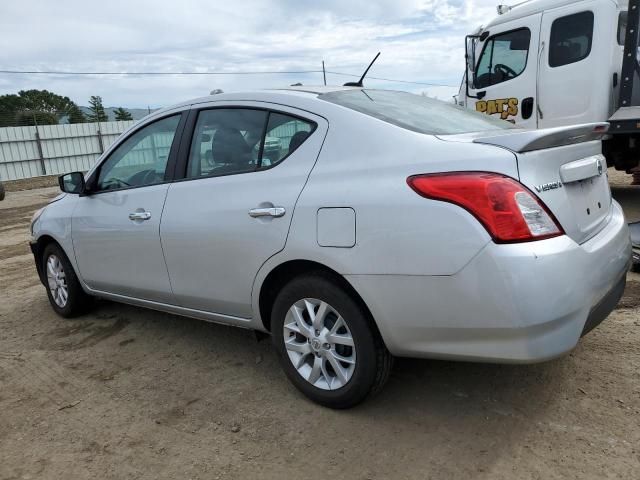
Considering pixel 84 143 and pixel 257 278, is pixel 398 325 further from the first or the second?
pixel 84 143

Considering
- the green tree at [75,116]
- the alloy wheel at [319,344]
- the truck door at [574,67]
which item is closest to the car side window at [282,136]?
the alloy wheel at [319,344]

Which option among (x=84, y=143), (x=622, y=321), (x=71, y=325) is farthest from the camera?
(x=84, y=143)

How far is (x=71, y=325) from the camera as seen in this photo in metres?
4.44

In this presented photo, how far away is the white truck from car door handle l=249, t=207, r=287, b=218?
18.7 ft

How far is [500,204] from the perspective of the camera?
7.08 feet

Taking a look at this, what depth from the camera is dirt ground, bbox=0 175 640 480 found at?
7.73 feet

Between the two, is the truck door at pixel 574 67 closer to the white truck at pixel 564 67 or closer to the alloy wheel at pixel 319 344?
the white truck at pixel 564 67

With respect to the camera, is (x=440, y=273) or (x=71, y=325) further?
(x=71, y=325)

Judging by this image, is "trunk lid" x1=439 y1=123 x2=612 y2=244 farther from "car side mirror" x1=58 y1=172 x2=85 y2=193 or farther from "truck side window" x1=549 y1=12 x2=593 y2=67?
"truck side window" x1=549 y1=12 x2=593 y2=67

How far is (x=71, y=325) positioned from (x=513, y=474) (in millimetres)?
3609

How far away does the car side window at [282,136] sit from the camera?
2826mm

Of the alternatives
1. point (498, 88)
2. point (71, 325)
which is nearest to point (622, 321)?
point (71, 325)

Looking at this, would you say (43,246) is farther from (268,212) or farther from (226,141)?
(268,212)

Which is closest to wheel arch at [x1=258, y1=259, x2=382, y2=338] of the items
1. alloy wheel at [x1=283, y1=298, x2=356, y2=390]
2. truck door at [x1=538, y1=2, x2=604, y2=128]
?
alloy wheel at [x1=283, y1=298, x2=356, y2=390]
